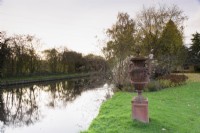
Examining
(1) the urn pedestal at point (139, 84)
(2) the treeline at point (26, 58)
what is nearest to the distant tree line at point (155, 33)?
(2) the treeline at point (26, 58)

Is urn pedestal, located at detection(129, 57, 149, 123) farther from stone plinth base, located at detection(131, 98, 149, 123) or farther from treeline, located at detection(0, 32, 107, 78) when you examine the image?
treeline, located at detection(0, 32, 107, 78)

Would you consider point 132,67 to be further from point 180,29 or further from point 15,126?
point 180,29

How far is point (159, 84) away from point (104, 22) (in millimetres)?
14339

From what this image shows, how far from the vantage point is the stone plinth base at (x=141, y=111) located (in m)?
8.38

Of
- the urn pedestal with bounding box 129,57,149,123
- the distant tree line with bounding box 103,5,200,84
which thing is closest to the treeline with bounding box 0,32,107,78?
the distant tree line with bounding box 103,5,200,84

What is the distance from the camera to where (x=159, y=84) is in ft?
67.3

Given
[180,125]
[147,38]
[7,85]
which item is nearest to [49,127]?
[180,125]

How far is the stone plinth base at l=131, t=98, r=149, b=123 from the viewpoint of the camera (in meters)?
8.38

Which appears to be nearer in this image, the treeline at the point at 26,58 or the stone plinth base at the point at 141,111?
the stone plinth base at the point at 141,111

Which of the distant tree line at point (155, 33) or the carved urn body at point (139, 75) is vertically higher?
the distant tree line at point (155, 33)

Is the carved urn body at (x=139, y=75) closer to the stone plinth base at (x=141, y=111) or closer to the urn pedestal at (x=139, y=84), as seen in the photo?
the urn pedestal at (x=139, y=84)

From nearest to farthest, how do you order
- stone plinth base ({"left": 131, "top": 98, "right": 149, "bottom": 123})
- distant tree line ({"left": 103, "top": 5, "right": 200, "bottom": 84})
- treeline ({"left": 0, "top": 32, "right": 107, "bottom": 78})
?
stone plinth base ({"left": 131, "top": 98, "right": 149, "bottom": 123}) < distant tree line ({"left": 103, "top": 5, "right": 200, "bottom": 84}) < treeline ({"left": 0, "top": 32, "right": 107, "bottom": 78})

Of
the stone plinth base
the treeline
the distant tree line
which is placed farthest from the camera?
the treeline

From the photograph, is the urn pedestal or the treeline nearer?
the urn pedestal
